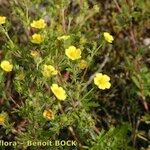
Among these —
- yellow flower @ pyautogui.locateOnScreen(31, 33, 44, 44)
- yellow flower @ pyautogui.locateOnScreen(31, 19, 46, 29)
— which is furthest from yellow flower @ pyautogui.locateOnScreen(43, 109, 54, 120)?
yellow flower @ pyautogui.locateOnScreen(31, 19, 46, 29)

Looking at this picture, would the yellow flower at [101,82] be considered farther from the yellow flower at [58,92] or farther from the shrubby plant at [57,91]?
the yellow flower at [58,92]

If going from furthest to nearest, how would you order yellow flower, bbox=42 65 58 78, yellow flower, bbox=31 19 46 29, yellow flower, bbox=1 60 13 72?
Result: yellow flower, bbox=31 19 46 29 < yellow flower, bbox=1 60 13 72 < yellow flower, bbox=42 65 58 78

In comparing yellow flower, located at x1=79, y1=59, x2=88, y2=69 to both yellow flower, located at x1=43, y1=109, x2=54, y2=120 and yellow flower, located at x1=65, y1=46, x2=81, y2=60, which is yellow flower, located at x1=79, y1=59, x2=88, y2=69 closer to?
yellow flower, located at x1=65, y1=46, x2=81, y2=60

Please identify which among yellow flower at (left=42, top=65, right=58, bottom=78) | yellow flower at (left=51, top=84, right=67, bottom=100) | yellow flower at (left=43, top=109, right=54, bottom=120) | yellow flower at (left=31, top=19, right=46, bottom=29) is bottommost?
yellow flower at (left=43, top=109, right=54, bottom=120)

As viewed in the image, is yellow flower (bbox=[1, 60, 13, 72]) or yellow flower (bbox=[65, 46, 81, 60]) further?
yellow flower (bbox=[1, 60, 13, 72])

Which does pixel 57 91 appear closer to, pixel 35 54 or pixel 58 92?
pixel 58 92

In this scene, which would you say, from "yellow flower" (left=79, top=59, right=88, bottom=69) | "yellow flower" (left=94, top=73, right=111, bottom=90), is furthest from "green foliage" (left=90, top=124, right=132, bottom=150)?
"yellow flower" (left=79, top=59, right=88, bottom=69)

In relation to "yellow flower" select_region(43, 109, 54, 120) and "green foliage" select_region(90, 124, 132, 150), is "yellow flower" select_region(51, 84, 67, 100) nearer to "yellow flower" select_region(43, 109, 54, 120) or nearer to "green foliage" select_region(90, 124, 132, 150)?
"yellow flower" select_region(43, 109, 54, 120)

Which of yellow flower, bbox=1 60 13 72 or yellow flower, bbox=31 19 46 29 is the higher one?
yellow flower, bbox=31 19 46 29

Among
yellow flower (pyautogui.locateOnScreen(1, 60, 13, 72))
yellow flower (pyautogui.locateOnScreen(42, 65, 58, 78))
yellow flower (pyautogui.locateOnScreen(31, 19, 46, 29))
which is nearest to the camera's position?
yellow flower (pyautogui.locateOnScreen(42, 65, 58, 78))
